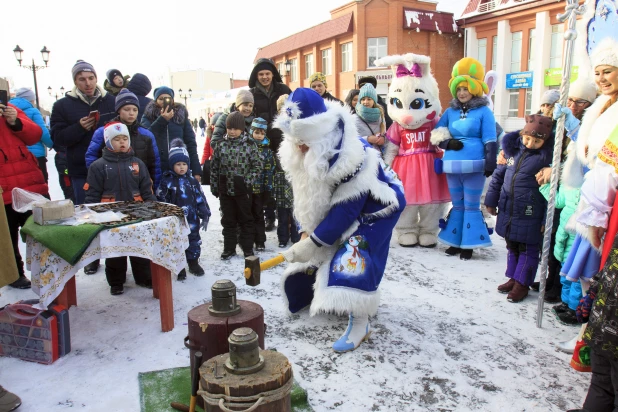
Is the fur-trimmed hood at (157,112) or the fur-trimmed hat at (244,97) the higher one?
the fur-trimmed hat at (244,97)

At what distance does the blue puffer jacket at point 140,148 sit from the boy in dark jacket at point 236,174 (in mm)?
569

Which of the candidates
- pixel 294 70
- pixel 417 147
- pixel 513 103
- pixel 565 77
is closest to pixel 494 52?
pixel 513 103

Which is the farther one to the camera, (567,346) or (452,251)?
(452,251)

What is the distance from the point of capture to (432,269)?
4.41 m

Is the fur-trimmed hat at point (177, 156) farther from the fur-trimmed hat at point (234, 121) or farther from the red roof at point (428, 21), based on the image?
the red roof at point (428, 21)

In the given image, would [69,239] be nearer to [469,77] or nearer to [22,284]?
[22,284]

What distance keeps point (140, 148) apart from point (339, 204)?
2.15 metres

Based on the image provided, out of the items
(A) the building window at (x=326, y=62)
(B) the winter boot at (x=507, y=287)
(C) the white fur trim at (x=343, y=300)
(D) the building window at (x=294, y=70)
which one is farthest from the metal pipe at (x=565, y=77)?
(D) the building window at (x=294, y=70)

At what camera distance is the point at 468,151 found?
462 cm

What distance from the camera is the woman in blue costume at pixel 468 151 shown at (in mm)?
4600

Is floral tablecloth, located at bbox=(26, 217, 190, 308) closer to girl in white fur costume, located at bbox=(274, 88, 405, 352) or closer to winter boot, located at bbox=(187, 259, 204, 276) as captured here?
girl in white fur costume, located at bbox=(274, 88, 405, 352)

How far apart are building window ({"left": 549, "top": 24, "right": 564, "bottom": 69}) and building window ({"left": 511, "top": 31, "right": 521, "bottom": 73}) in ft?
4.92

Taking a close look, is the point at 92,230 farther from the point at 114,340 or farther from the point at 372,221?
the point at 372,221

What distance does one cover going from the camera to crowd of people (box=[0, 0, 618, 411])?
2.61m
